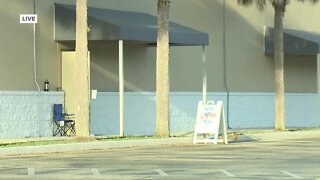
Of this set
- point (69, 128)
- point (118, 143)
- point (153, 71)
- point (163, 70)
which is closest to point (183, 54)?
point (153, 71)

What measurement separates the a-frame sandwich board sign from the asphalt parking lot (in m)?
0.83

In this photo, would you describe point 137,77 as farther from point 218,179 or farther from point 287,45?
point 218,179

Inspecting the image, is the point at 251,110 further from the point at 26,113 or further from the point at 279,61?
the point at 26,113

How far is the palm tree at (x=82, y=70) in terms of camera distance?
22.7 m

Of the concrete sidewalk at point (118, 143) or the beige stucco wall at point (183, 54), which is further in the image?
the beige stucco wall at point (183, 54)

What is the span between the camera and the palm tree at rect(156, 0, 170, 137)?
24844mm

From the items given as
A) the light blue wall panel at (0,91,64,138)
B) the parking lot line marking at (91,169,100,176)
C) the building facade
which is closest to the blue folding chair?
the light blue wall panel at (0,91,64,138)

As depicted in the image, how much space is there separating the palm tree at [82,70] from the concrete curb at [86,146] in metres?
0.99

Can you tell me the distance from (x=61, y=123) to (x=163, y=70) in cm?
435

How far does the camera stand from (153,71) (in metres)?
30.3

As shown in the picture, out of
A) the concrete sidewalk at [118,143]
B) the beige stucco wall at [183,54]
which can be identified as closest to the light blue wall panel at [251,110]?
the beige stucco wall at [183,54]

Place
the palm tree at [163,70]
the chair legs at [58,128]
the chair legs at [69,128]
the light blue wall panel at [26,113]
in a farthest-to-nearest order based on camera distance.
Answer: the chair legs at [69,128] < the chair legs at [58,128] < the light blue wall panel at [26,113] < the palm tree at [163,70]

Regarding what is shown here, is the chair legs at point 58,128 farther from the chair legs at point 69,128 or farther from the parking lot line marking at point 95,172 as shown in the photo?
the parking lot line marking at point 95,172

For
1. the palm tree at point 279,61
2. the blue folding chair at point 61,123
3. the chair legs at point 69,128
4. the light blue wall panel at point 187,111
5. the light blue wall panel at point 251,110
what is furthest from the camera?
the light blue wall panel at point 251,110
